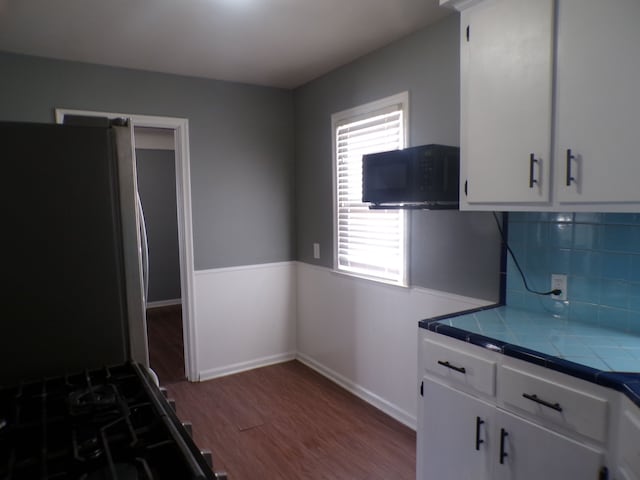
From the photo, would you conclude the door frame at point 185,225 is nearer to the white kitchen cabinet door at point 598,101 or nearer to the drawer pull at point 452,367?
the drawer pull at point 452,367

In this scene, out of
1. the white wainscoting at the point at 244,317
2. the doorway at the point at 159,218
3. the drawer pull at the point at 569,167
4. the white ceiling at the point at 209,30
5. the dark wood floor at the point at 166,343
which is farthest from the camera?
the doorway at the point at 159,218

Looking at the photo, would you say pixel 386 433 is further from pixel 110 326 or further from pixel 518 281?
pixel 110 326

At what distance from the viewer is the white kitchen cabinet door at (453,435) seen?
5.72ft

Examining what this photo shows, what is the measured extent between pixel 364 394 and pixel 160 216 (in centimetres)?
424

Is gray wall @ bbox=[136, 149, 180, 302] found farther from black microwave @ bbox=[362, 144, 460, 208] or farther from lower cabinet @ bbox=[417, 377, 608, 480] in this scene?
lower cabinet @ bbox=[417, 377, 608, 480]

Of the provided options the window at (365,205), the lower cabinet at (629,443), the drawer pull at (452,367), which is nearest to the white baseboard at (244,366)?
the window at (365,205)

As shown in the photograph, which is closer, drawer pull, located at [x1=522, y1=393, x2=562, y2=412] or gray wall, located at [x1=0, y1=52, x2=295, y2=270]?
drawer pull, located at [x1=522, y1=393, x2=562, y2=412]

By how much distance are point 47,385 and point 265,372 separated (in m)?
2.79

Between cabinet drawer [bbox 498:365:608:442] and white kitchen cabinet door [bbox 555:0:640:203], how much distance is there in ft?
2.23

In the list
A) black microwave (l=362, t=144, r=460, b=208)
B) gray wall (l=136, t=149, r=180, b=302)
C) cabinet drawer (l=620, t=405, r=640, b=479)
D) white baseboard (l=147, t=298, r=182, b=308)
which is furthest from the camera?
white baseboard (l=147, t=298, r=182, b=308)

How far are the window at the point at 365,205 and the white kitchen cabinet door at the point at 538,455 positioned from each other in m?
1.34

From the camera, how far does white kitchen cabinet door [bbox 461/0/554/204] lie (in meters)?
1.72

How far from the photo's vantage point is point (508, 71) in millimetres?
1832

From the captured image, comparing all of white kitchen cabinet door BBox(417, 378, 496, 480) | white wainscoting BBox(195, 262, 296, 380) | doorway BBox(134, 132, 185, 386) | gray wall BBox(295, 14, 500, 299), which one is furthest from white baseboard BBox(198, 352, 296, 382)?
white kitchen cabinet door BBox(417, 378, 496, 480)
